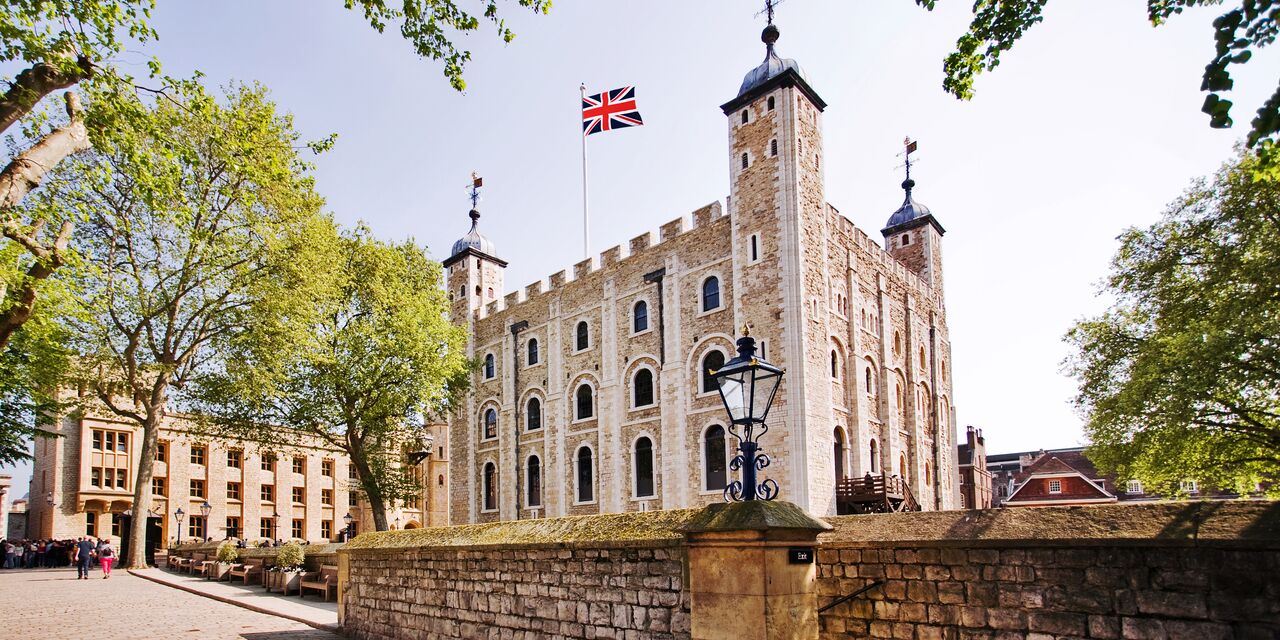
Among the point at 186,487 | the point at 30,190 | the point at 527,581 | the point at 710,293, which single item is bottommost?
the point at 186,487

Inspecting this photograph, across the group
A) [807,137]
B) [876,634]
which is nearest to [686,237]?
→ [807,137]

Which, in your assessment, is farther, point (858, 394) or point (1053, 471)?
point (1053, 471)

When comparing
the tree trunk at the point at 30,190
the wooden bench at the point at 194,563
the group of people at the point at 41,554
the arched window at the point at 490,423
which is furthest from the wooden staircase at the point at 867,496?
the group of people at the point at 41,554

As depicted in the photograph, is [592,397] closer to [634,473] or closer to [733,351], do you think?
[634,473]

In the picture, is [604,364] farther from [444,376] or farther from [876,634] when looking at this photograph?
[876,634]

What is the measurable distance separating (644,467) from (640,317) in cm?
549

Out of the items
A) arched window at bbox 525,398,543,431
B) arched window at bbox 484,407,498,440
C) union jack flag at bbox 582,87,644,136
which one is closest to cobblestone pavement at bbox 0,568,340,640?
arched window at bbox 525,398,543,431

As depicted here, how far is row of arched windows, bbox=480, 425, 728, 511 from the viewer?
1017 inches

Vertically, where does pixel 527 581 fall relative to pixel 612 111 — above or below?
below

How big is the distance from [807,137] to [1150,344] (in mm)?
11936

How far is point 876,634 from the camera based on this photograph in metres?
6.19

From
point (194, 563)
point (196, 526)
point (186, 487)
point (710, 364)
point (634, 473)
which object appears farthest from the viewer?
point (196, 526)

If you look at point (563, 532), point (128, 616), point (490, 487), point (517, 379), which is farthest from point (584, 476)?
point (563, 532)

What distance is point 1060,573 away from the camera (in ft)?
17.4
